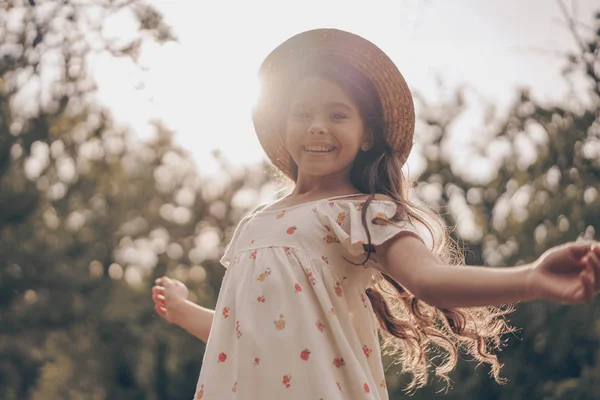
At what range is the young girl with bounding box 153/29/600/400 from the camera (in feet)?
6.90

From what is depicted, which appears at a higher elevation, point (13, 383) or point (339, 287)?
point (339, 287)

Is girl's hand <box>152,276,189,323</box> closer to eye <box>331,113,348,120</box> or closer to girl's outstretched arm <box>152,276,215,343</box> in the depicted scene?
girl's outstretched arm <box>152,276,215,343</box>

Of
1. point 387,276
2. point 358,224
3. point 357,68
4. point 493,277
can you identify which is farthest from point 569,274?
point 357,68

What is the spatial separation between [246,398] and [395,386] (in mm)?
4014

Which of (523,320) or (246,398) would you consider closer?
(246,398)

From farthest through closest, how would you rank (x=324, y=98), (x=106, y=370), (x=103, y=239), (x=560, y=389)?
(x=103, y=239) → (x=106, y=370) → (x=560, y=389) → (x=324, y=98)

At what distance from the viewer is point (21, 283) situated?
327 inches

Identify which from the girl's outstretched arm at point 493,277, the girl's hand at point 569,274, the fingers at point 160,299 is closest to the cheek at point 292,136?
the girl's outstretched arm at point 493,277

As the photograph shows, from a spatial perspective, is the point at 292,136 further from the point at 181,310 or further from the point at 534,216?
the point at 534,216

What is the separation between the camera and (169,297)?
2779 millimetres

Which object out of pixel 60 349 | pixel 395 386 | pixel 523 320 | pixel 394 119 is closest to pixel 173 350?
pixel 60 349

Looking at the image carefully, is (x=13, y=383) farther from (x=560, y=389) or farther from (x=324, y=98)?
(x=324, y=98)

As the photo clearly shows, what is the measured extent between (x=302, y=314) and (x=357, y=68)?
70cm

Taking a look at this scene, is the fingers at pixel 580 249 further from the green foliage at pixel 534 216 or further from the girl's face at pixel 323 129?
the green foliage at pixel 534 216
